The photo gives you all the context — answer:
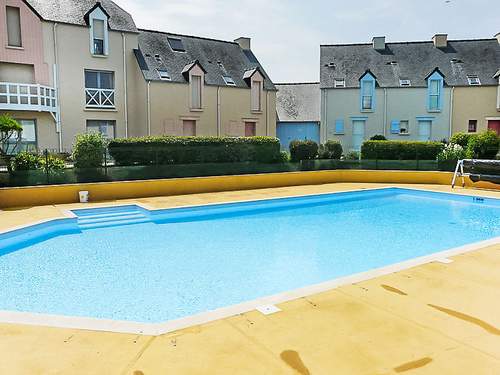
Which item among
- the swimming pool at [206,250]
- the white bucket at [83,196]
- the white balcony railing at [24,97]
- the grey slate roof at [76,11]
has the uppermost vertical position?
the grey slate roof at [76,11]

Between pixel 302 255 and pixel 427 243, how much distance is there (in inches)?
125

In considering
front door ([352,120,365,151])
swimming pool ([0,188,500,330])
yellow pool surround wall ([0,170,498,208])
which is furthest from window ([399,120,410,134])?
swimming pool ([0,188,500,330])

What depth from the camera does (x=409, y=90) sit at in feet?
99.2

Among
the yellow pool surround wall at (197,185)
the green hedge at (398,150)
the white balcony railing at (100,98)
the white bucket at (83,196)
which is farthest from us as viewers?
the white balcony railing at (100,98)

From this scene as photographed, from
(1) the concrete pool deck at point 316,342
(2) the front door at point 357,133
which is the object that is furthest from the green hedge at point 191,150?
(2) the front door at point 357,133

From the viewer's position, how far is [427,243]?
9906mm

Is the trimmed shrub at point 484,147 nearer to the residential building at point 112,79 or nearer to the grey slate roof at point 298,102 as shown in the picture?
the residential building at point 112,79

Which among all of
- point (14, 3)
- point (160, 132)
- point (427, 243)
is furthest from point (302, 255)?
point (14, 3)

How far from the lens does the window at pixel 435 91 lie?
97.6 ft

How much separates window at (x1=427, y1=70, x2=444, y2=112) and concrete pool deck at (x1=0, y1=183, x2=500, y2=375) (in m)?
27.4

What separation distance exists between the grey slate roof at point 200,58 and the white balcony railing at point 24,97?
5475mm

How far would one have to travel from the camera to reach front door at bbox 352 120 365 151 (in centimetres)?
3102

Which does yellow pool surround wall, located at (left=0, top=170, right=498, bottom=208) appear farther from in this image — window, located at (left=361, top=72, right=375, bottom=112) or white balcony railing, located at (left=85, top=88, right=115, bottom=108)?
window, located at (left=361, top=72, right=375, bottom=112)

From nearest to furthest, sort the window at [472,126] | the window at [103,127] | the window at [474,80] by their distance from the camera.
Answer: the window at [103,127]
the window at [474,80]
the window at [472,126]
